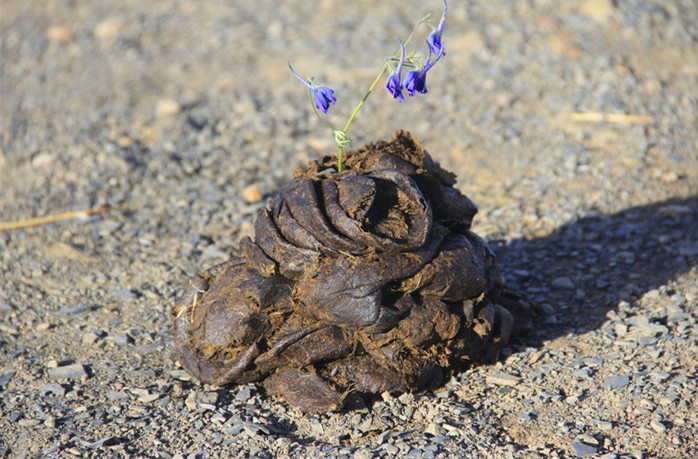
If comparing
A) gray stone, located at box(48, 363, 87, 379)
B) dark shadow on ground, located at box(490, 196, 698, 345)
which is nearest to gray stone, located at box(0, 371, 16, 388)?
gray stone, located at box(48, 363, 87, 379)

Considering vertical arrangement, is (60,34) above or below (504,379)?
below

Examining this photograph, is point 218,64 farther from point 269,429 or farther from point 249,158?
point 269,429

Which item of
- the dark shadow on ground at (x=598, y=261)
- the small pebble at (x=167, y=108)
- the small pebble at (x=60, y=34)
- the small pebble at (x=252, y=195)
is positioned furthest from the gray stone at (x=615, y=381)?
the small pebble at (x=60, y=34)

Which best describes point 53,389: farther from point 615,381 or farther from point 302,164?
point 302,164

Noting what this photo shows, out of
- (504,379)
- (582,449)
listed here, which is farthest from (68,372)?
(582,449)

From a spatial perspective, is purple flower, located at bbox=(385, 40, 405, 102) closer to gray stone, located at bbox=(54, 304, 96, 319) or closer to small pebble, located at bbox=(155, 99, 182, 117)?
gray stone, located at bbox=(54, 304, 96, 319)

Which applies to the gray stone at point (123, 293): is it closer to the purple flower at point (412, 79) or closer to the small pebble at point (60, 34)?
the purple flower at point (412, 79)
